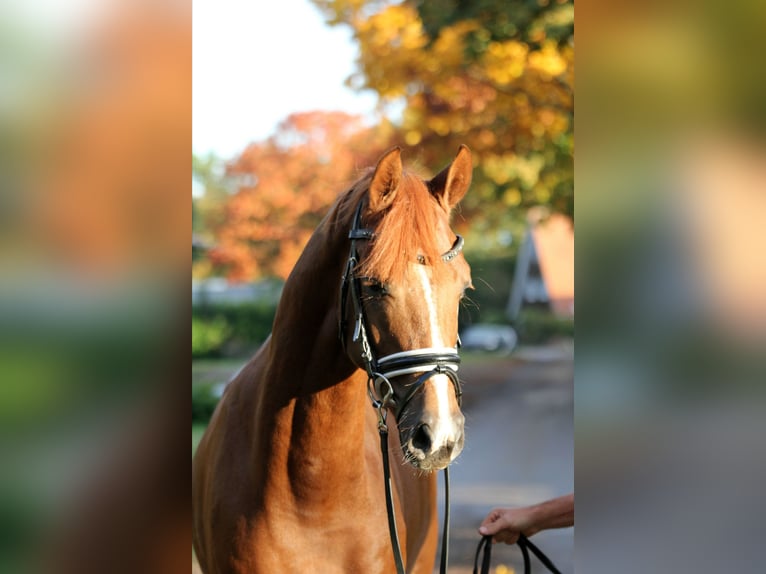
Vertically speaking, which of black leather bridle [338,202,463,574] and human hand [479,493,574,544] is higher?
black leather bridle [338,202,463,574]

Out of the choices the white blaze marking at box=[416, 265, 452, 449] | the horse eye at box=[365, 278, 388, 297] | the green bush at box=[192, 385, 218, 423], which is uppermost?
the horse eye at box=[365, 278, 388, 297]

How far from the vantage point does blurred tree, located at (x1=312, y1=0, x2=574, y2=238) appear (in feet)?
20.4

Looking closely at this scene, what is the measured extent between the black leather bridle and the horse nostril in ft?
0.31

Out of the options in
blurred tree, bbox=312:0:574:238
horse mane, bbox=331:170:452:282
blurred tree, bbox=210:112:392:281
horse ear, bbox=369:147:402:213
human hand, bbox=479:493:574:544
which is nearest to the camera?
horse mane, bbox=331:170:452:282

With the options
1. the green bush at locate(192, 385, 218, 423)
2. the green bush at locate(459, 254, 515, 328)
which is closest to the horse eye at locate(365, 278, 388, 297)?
the green bush at locate(192, 385, 218, 423)

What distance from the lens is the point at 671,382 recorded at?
1.10 meters

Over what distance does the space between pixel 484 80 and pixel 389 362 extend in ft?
20.3

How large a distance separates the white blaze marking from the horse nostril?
0.06 ft

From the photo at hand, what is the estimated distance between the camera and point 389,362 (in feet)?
6.51

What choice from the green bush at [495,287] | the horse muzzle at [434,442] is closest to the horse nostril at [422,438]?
the horse muzzle at [434,442]

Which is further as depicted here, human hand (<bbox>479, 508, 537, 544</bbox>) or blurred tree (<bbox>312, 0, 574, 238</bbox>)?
blurred tree (<bbox>312, 0, 574, 238</bbox>)

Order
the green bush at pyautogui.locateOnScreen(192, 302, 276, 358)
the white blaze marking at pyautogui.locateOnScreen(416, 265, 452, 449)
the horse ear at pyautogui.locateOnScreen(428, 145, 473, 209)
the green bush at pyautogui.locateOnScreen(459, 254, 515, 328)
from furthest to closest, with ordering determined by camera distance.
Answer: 1. the green bush at pyautogui.locateOnScreen(459, 254, 515, 328)
2. the green bush at pyautogui.locateOnScreen(192, 302, 276, 358)
3. the horse ear at pyautogui.locateOnScreen(428, 145, 473, 209)
4. the white blaze marking at pyautogui.locateOnScreen(416, 265, 452, 449)

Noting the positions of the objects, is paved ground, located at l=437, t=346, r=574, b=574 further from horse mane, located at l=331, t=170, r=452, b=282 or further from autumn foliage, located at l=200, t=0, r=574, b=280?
autumn foliage, located at l=200, t=0, r=574, b=280

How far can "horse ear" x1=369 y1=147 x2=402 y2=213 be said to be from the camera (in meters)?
2.10
